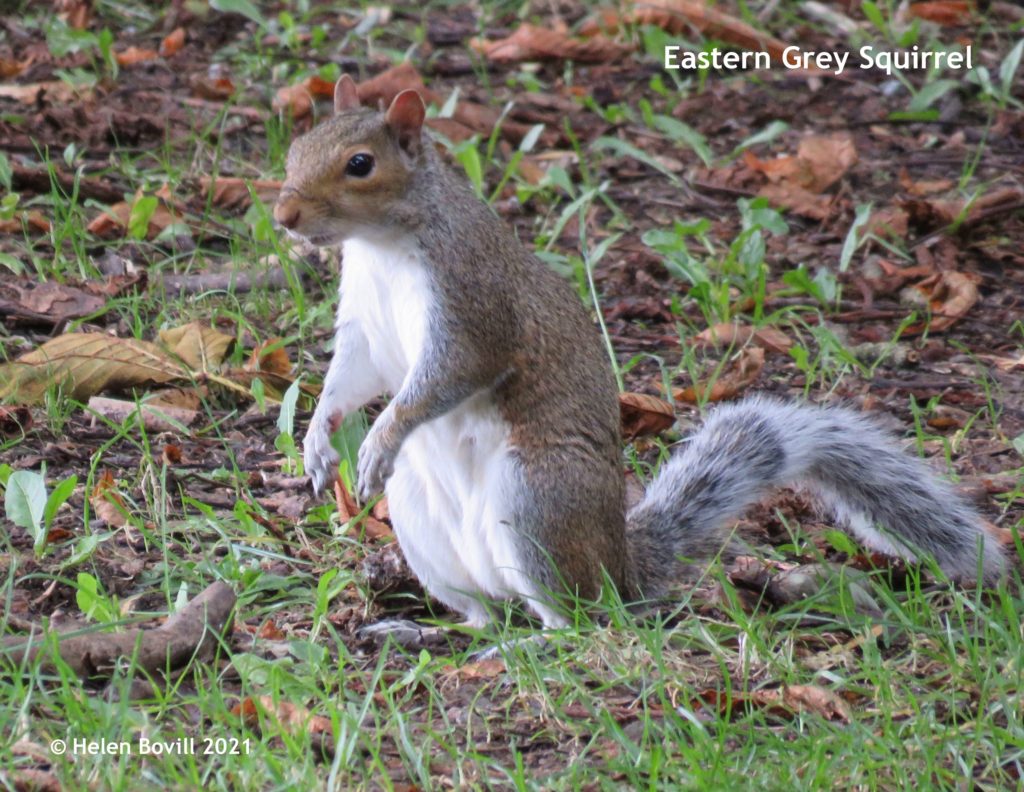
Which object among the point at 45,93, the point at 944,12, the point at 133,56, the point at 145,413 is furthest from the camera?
the point at 944,12

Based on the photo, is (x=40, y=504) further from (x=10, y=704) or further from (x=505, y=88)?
(x=505, y=88)

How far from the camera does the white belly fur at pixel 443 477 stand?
2.96 m

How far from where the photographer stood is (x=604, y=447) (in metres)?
3.01

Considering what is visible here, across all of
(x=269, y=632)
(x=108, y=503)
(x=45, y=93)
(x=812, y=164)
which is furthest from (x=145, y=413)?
(x=812, y=164)

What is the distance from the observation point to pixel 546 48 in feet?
19.4

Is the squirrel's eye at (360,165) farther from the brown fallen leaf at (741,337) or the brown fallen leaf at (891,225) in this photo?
the brown fallen leaf at (891,225)

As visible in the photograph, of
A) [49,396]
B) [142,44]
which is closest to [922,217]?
[49,396]

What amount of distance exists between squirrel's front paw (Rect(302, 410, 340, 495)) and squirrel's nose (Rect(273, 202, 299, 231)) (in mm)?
478

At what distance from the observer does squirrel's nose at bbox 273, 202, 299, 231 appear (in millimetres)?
2854

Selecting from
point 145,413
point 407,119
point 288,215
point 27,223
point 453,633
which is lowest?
point 453,633

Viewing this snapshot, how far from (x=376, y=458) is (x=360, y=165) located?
0.55 metres

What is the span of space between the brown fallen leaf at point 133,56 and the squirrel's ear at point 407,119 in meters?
2.90

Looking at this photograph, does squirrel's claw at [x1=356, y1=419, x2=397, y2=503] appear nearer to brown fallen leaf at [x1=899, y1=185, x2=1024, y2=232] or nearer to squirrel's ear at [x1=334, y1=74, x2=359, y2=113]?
squirrel's ear at [x1=334, y1=74, x2=359, y2=113]

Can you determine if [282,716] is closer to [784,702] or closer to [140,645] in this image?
[140,645]
